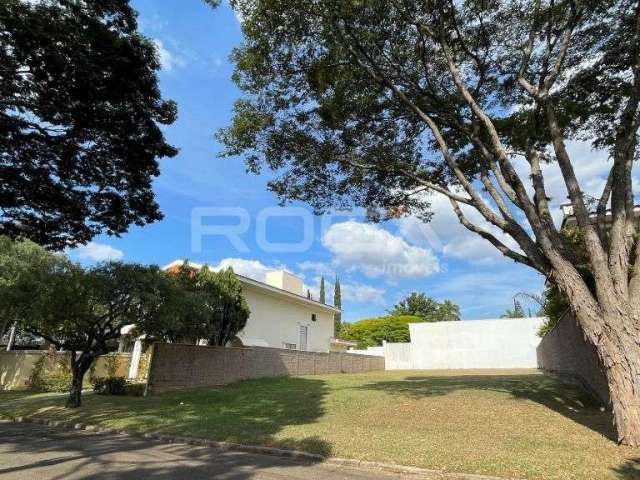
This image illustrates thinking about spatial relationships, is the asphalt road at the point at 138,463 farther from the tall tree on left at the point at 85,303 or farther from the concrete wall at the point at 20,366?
the concrete wall at the point at 20,366

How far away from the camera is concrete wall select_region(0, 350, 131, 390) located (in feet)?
61.0

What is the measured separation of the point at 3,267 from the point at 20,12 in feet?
61.7

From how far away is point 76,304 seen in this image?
1152 cm

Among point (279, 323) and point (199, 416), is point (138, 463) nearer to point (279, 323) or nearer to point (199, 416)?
point (199, 416)

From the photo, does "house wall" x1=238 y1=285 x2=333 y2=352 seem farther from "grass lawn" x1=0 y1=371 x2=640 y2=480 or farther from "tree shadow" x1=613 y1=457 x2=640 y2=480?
"tree shadow" x1=613 y1=457 x2=640 y2=480

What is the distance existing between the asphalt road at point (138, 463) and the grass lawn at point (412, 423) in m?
0.67

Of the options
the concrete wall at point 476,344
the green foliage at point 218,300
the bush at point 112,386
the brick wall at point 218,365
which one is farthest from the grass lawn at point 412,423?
the concrete wall at point 476,344

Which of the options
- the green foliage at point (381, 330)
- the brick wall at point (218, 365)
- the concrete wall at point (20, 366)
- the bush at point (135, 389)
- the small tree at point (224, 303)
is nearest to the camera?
the bush at point (135, 389)

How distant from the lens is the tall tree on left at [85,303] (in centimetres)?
1140

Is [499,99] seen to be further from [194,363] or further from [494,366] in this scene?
[494,366]

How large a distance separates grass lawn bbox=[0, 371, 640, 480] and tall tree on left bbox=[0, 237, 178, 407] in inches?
75.6

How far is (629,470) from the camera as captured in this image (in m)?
5.10

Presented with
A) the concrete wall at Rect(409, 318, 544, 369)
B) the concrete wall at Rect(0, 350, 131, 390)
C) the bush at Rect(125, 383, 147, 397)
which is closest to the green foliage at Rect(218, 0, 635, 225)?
the bush at Rect(125, 383, 147, 397)

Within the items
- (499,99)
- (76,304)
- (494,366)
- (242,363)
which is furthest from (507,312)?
(76,304)
